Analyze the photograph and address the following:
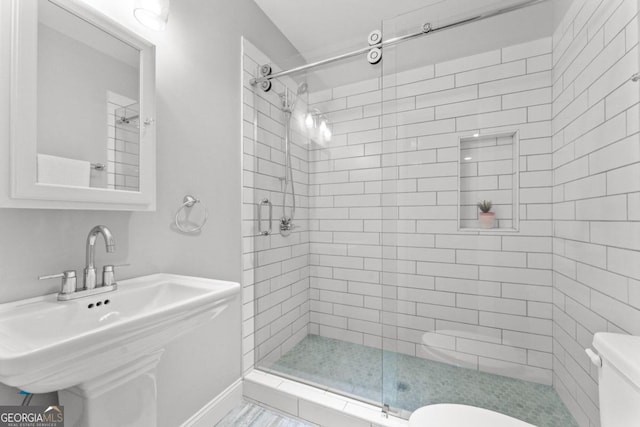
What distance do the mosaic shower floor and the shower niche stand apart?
0.85 m

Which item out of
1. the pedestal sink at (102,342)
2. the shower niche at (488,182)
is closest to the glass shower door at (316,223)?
the shower niche at (488,182)

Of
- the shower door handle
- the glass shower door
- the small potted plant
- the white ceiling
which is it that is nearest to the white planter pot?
the small potted plant

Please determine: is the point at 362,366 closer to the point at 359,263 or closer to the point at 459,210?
the point at 359,263

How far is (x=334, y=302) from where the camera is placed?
198 cm

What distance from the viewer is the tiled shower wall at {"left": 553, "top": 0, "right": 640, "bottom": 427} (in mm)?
1128

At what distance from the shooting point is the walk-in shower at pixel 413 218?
1.57 metres

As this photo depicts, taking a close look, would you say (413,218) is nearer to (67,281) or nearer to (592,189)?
(592,189)

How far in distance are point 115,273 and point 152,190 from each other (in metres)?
0.37

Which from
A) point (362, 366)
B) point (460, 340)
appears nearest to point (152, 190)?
point (362, 366)

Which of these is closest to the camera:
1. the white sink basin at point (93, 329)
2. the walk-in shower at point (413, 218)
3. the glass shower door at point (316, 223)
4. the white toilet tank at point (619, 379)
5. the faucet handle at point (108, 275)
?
the white sink basin at point (93, 329)

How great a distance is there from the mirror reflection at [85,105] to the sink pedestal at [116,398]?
656mm

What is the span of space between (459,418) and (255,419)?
1.12 meters

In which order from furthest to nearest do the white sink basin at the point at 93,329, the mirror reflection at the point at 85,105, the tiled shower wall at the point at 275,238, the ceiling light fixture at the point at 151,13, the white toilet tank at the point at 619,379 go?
the tiled shower wall at the point at 275,238
the ceiling light fixture at the point at 151,13
the mirror reflection at the point at 85,105
the white toilet tank at the point at 619,379
the white sink basin at the point at 93,329

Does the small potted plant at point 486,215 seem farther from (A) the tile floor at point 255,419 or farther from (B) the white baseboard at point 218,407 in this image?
(B) the white baseboard at point 218,407
